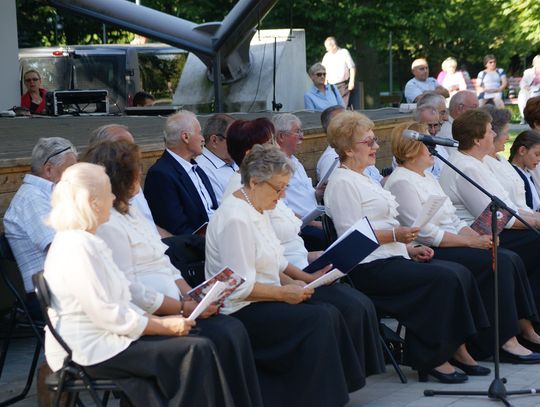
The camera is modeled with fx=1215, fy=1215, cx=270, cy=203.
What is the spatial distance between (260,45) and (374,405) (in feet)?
38.9

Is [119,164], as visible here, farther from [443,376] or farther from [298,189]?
[298,189]

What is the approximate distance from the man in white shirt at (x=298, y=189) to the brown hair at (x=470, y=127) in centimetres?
115

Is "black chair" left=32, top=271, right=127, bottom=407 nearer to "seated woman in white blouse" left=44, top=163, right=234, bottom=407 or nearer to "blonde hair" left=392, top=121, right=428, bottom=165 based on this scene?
"seated woman in white blouse" left=44, top=163, right=234, bottom=407

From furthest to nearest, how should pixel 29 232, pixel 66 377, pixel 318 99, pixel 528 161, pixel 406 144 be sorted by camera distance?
pixel 318 99
pixel 528 161
pixel 406 144
pixel 29 232
pixel 66 377

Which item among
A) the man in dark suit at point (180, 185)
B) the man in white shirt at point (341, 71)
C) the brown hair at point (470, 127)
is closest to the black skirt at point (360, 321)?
the man in dark suit at point (180, 185)

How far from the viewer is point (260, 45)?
1816 centimetres

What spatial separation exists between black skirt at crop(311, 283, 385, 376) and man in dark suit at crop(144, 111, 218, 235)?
4.07ft

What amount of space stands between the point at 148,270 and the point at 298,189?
129 inches

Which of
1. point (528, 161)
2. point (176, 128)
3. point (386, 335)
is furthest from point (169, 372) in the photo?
point (528, 161)

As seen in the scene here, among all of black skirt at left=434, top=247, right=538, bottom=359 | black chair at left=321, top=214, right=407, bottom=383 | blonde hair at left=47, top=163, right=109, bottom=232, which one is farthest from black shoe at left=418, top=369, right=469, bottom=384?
blonde hair at left=47, top=163, right=109, bottom=232

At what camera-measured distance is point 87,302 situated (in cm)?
505

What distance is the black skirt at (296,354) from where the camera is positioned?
618cm

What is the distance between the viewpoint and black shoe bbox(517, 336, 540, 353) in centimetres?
841

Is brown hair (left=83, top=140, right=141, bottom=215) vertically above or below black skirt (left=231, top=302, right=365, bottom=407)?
above
